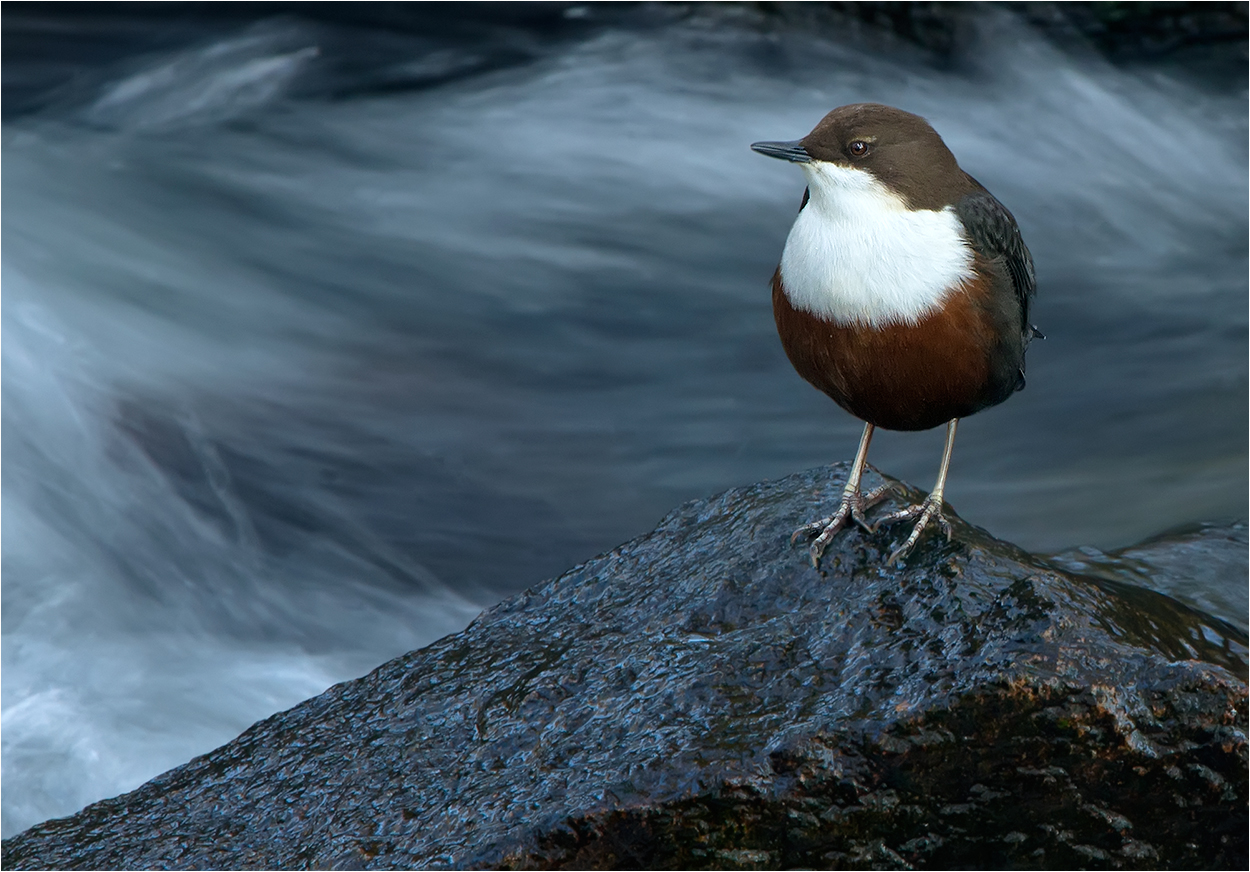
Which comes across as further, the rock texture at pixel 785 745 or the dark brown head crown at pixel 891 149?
the dark brown head crown at pixel 891 149

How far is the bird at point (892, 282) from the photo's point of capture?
9.98 ft

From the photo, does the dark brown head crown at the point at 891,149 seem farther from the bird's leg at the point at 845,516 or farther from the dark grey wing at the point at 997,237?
the bird's leg at the point at 845,516

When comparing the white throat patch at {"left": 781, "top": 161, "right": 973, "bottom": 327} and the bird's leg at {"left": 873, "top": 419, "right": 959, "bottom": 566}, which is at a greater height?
the white throat patch at {"left": 781, "top": 161, "right": 973, "bottom": 327}

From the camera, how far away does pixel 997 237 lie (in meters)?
3.22

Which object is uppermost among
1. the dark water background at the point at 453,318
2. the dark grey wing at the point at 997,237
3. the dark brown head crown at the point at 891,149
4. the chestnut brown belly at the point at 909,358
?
the dark brown head crown at the point at 891,149

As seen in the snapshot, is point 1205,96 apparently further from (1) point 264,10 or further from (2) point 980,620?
(2) point 980,620

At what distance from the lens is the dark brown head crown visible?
123 inches

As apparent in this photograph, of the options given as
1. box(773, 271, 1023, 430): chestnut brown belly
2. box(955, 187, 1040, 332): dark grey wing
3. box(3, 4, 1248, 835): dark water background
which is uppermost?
box(955, 187, 1040, 332): dark grey wing

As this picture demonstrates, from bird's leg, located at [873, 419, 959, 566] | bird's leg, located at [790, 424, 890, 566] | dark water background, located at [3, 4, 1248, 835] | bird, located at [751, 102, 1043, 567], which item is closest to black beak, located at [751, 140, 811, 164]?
bird, located at [751, 102, 1043, 567]

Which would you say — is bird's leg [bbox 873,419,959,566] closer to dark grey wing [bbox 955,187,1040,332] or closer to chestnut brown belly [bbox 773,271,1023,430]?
chestnut brown belly [bbox 773,271,1023,430]

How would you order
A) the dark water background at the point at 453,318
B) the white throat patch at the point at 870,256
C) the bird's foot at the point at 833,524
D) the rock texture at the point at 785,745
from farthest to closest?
1. the dark water background at the point at 453,318
2. the bird's foot at the point at 833,524
3. the white throat patch at the point at 870,256
4. the rock texture at the point at 785,745

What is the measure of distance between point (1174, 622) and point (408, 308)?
5762 millimetres

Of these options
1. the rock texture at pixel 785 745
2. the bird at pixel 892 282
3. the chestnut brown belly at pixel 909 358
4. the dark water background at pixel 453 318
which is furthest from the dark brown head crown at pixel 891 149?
the dark water background at pixel 453 318

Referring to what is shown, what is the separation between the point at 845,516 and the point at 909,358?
1.47ft
